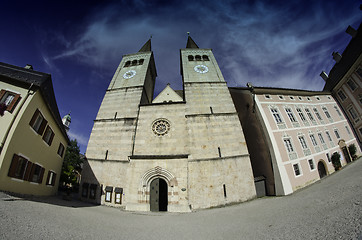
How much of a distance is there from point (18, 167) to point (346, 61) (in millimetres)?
38782

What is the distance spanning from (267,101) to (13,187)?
23.0 metres

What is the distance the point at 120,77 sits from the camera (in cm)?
2184

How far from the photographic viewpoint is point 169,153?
14227 millimetres

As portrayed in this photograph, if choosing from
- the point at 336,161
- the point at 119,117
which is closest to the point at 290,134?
the point at 336,161

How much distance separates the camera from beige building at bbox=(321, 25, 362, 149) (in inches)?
727

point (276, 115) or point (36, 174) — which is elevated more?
point (276, 115)

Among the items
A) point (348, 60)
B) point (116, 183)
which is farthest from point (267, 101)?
point (116, 183)

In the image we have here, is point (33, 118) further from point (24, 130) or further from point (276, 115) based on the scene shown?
point (276, 115)

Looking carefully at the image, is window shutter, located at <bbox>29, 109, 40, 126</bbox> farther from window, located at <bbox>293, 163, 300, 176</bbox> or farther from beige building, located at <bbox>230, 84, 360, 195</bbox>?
window, located at <bbox>293, 163, 300, 176</bbox>

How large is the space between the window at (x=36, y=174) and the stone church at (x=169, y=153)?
396 cm

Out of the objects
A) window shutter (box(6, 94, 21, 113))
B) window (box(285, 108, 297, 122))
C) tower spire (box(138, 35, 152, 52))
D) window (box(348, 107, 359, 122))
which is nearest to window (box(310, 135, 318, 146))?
window (box(285, 108, 297, 122))

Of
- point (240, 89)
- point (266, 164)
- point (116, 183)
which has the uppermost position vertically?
point (240, 89)

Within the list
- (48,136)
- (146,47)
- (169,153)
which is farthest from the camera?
(146,47)

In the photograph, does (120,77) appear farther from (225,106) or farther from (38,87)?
(225,106)
